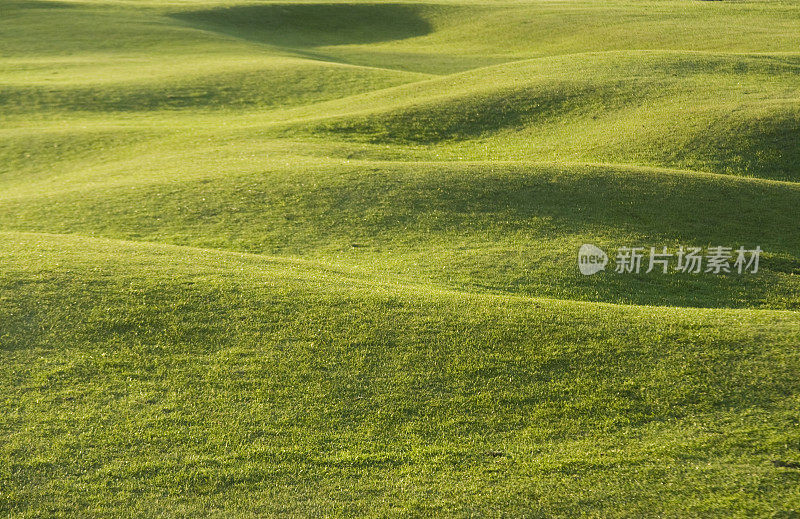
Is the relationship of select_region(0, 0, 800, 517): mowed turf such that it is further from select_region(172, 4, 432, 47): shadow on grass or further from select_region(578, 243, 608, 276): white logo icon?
select_region(172, 4, 432, 47): shadow on grass

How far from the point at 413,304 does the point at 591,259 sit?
662cm

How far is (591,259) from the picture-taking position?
19766 millimetres

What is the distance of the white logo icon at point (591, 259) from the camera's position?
19.3 m

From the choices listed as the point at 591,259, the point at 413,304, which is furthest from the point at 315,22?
the point at 413,304

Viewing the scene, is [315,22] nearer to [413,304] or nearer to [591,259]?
[591,259]

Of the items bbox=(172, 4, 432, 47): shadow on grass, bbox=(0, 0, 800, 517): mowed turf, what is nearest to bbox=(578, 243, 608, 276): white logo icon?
bbox=(0, 0, 800, 517): mowed turf

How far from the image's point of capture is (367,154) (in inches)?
1209

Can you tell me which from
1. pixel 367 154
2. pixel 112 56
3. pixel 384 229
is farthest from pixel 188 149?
pixel 112 56

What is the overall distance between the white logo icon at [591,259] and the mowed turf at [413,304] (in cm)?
29

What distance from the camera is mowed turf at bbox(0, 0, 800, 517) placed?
10609 millimetres

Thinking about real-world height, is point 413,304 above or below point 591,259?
above

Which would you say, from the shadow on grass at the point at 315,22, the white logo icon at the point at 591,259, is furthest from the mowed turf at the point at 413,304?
the shadow on grass at the point at 315,22

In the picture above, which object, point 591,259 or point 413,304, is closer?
point 413,304

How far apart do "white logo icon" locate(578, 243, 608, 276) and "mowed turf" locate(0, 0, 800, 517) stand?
0.29m
